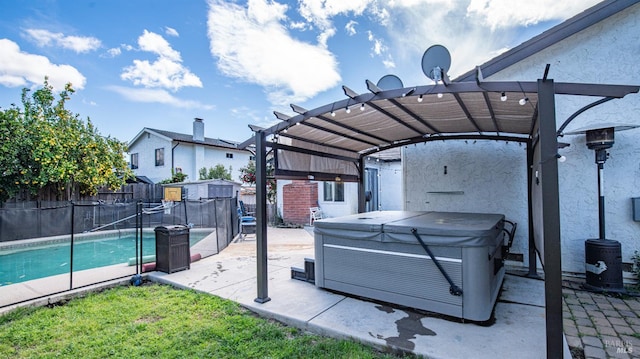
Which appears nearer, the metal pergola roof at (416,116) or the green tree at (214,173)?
the metal pergola roof at (416,116)

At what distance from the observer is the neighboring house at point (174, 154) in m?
19.2

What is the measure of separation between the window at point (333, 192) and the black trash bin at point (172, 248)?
21.9 ft

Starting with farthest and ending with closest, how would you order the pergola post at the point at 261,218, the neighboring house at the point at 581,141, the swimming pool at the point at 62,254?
the swimming pool at the point at 62,254 < the neighboring house at the point at 581,141 < the pergola post at the point at 261,218

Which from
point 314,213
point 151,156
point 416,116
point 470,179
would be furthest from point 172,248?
point 151,156

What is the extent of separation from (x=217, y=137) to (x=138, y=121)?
663 cm

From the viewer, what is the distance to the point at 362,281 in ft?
13.0

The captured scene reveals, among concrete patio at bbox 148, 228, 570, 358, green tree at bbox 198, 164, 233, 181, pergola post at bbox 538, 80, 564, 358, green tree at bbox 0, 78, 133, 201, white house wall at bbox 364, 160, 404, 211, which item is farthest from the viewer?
green tree at bbox 198, 164, 233, 181

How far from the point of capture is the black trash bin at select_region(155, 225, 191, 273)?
5.44m

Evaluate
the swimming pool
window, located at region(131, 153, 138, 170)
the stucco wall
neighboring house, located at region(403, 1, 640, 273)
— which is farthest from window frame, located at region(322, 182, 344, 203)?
window, located at region(131, 153, 138, 170)

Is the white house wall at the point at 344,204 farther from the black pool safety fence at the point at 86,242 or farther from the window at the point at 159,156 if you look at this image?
the window at the point at 159,156

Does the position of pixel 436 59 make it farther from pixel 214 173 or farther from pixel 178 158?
pixel 178 158

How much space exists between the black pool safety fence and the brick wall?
8.38 ft

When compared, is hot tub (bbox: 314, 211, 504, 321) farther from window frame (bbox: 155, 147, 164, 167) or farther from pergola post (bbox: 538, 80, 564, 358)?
window frame (bbox: 155, 147, 164, 167)

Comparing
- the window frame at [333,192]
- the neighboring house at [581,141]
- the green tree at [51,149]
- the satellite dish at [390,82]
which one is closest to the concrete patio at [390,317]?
the neighboring house at [581,141]
